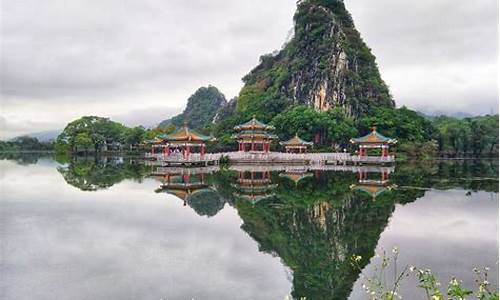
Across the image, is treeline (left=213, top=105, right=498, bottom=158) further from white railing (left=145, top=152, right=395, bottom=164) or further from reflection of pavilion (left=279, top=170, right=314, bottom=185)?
reflection of pavilion (left=279, top=170, right=314, bottom=185)

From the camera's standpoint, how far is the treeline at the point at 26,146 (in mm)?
94188

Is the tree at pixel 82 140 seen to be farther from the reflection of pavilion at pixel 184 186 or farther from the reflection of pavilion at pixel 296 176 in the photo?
the reflection of pavilion at pixel 296 176

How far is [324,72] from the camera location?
62.6 metres

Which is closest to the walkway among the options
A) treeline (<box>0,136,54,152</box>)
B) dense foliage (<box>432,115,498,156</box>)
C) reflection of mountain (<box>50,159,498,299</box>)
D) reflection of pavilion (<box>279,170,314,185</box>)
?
reflection of pavilion (<box>279,170,314,185</box>)

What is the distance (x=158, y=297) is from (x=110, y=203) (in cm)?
1062

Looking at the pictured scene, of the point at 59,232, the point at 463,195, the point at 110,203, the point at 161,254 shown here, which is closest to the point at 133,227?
the point at 59,232

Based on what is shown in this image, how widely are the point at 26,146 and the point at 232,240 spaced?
96427mm

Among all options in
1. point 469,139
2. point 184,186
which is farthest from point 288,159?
point 469,139

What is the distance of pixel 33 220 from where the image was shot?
13555mm

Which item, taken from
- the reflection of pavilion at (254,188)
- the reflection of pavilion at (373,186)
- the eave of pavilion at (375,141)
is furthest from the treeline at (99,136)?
the reflection of pavilion at (373,186)

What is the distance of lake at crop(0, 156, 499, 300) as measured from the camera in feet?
26.5

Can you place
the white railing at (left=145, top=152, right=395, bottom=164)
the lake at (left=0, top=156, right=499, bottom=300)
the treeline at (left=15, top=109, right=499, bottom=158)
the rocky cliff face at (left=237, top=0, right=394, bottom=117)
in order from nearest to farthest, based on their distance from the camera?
the lake at (left=0, top=156, right=499, bottom=300) < the white railing at (left=145, top=152, right=395, bottom=164) < the treeline at (left=15, top=109, right=499, bottom=158) < the rocky cliff face at (left=237, top=0, right=394, bottom=117)

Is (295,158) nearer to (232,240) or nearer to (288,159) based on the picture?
(288,159)

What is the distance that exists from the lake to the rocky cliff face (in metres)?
42.4
